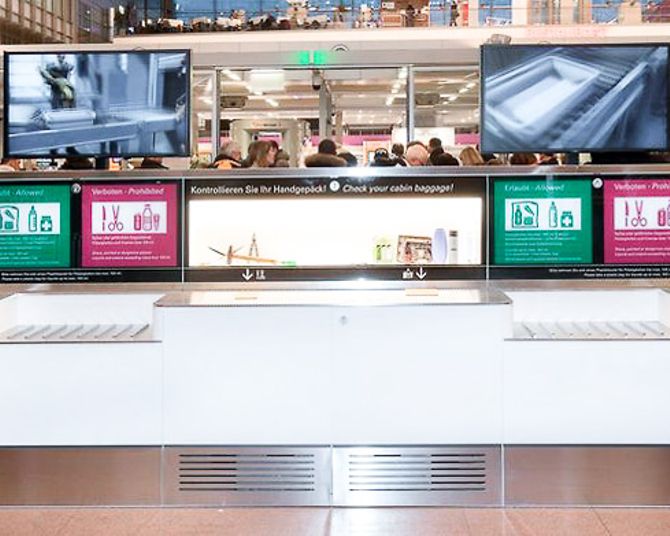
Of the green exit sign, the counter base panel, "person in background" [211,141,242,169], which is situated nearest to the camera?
the counter base panel

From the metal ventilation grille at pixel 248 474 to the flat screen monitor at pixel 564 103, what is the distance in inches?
68.5

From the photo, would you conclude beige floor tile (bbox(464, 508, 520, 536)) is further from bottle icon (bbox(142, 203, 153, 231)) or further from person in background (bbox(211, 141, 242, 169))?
person in background (bbox(211, 141, 242, 169))

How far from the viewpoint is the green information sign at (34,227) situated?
4637 mm

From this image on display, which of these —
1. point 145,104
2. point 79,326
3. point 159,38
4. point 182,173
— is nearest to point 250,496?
point 79,326

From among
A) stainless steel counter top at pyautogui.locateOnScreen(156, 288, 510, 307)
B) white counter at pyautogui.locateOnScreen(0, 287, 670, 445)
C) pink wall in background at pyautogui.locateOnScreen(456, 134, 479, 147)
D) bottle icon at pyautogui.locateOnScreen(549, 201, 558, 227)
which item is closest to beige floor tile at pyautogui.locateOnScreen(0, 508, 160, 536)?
white counter at pyautogui.locateOnScreen(0, 287, 670, 445)

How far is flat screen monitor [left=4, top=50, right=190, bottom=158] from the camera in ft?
15.4

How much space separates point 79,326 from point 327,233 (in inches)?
49.4

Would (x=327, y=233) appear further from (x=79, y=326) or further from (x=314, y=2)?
(x=314, y=2)

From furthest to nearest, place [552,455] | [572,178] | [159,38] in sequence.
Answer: [159,38]
[572,178]
[552,455]

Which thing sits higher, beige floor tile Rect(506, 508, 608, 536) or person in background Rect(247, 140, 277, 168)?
person in background Rect(247, 140, 277, 168)

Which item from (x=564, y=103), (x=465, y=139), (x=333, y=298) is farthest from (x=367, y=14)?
(x=333, y=298)

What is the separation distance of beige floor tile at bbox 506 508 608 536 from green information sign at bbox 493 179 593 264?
1.21 m

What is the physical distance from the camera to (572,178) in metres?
4.58

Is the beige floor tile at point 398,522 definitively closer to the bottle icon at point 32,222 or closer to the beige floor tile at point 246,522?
the beige floor tile at point 246,522
